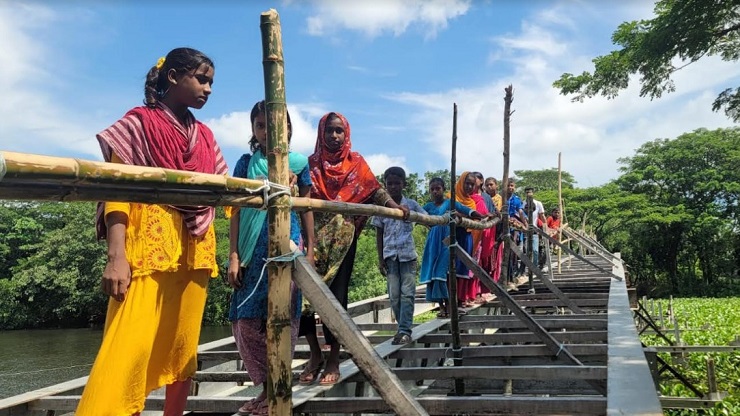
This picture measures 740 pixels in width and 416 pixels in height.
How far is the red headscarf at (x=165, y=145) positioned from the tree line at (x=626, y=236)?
79.2ft

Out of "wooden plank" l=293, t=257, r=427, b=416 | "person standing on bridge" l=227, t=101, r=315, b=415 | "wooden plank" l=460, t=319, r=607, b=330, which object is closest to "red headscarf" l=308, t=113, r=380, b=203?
"person standing on bridge" l=227, t=101, r=315, b=415

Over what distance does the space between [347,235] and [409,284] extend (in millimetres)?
1193

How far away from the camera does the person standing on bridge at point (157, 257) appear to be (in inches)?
75.3

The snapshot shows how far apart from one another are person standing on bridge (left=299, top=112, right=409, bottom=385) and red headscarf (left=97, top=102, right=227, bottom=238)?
993mm

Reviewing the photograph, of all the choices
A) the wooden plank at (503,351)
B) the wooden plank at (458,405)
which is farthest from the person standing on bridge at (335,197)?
the wooden plank at (503,351)

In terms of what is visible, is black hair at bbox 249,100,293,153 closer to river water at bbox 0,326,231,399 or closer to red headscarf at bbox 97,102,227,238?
red headscarf at bbox 97,102,227,238

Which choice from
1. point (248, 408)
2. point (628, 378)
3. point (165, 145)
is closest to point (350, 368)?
point (248, 408)

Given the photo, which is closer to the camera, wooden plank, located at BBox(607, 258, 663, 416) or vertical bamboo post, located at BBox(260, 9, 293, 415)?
vertical bamboo post, located at BBox(260, 9, 293, 415)

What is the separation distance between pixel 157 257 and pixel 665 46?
11154 mm

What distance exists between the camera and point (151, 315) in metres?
2.02

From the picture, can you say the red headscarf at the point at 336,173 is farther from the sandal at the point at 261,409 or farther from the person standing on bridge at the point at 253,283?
the sandal at the point at 261,409

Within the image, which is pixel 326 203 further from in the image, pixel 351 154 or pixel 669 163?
pixel 669 163

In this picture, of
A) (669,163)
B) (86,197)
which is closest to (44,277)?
(86,197)

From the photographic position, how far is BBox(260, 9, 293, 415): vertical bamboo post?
1.98m
